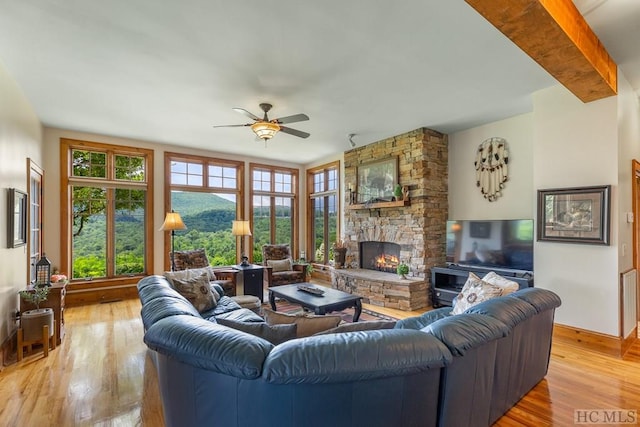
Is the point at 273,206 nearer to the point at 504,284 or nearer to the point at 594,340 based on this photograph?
the point at 504,284

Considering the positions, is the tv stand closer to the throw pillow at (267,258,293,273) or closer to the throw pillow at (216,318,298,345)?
the throw pillow at (267,258,293,273)

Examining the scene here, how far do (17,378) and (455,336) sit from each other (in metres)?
3.66

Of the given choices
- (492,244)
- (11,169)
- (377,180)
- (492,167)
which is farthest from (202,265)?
(492,167)

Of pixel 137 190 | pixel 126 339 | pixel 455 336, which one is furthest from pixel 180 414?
pixel 137 190

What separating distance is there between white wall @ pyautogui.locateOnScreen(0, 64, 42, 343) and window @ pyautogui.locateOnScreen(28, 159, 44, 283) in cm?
26

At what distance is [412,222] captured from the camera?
5.30 meters

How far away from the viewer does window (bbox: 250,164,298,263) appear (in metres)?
7.39

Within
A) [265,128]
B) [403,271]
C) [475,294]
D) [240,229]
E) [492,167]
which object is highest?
[265,128]

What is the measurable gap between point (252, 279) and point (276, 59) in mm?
3412

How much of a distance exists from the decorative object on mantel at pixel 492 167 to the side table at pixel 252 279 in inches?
152

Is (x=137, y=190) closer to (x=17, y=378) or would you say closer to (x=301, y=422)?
(x=17, y=378)

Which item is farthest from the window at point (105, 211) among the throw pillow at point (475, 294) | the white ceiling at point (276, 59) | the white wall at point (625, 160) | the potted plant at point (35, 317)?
the white wall at point (625, 160)

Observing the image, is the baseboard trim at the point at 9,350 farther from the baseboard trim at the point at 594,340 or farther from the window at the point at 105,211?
the baseboard trim at the point at 594,340

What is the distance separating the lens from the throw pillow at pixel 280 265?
19.5 ft
